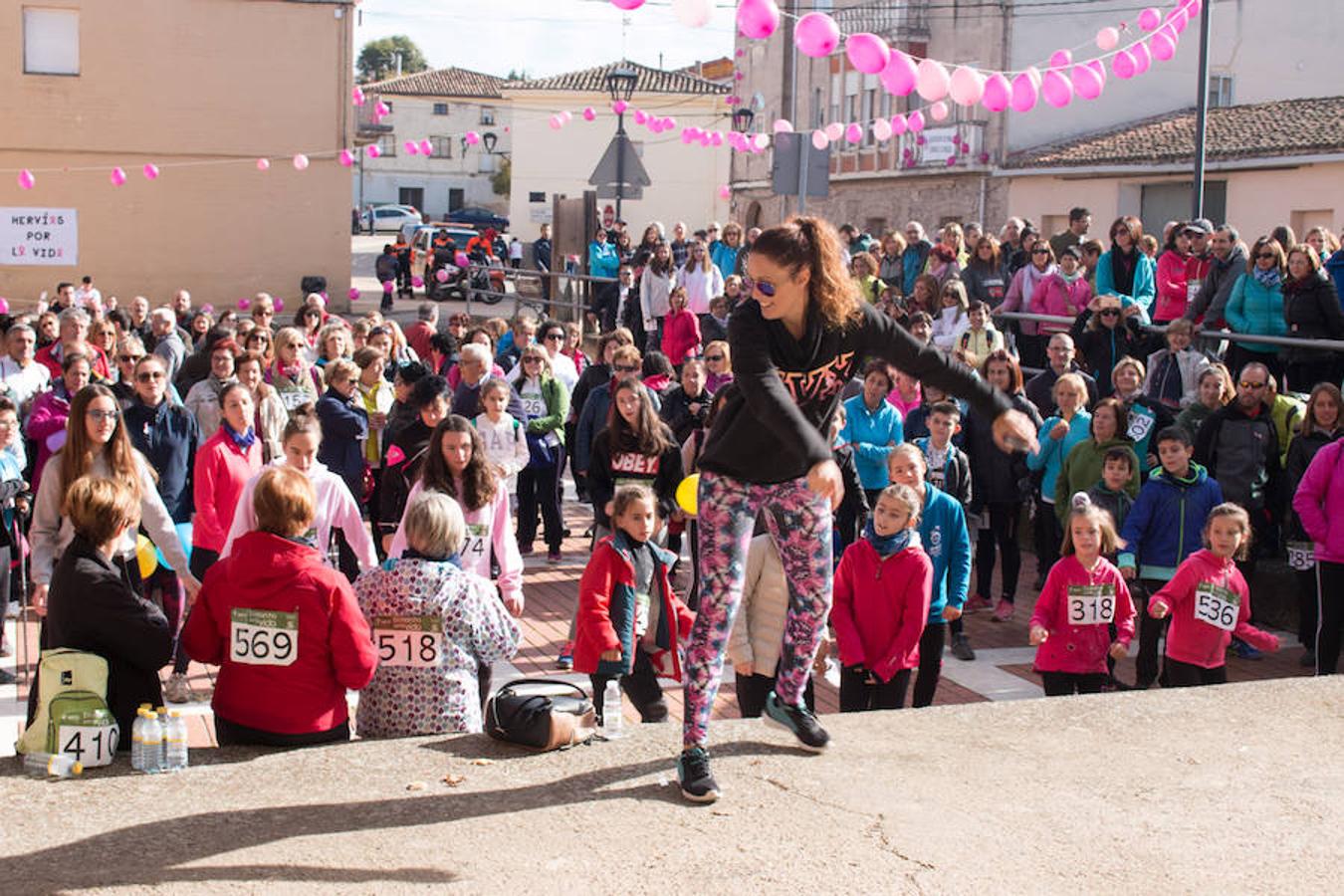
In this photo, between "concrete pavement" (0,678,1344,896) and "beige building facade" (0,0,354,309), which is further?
"beige building facade" (0,0,354,309)

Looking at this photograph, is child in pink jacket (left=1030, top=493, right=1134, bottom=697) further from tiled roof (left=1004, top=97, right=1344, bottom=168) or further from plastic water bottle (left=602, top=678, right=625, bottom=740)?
tiled roof (left=1004, top=97, right=1344, bottom=168)

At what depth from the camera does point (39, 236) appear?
28.6 m

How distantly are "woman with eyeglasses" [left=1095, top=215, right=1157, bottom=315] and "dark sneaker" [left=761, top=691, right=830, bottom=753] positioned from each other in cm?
940

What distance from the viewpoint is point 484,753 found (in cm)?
537

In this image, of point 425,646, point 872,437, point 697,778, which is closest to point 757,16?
point 872,437

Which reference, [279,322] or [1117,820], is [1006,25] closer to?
[279,322]

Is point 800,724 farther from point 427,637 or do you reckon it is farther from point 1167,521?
point 1167,521

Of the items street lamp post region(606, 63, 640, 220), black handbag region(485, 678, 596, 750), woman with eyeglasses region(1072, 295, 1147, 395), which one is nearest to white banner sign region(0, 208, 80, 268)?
street lamp post region(606, 63, 640, 220)

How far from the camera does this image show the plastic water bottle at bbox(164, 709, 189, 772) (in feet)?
16.8

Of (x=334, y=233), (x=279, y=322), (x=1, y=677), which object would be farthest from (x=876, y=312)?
(x=334, y=233)

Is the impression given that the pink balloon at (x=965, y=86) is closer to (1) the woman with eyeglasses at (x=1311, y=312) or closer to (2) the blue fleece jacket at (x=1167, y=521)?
(1) the woman with eyeglasses at (x=1311, y=312)

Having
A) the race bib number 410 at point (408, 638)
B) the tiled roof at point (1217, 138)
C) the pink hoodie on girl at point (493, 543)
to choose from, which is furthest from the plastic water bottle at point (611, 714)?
the tiled roof at point (1217, 138)

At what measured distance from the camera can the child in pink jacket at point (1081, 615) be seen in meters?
7.50

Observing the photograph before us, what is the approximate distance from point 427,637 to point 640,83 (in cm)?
5557
